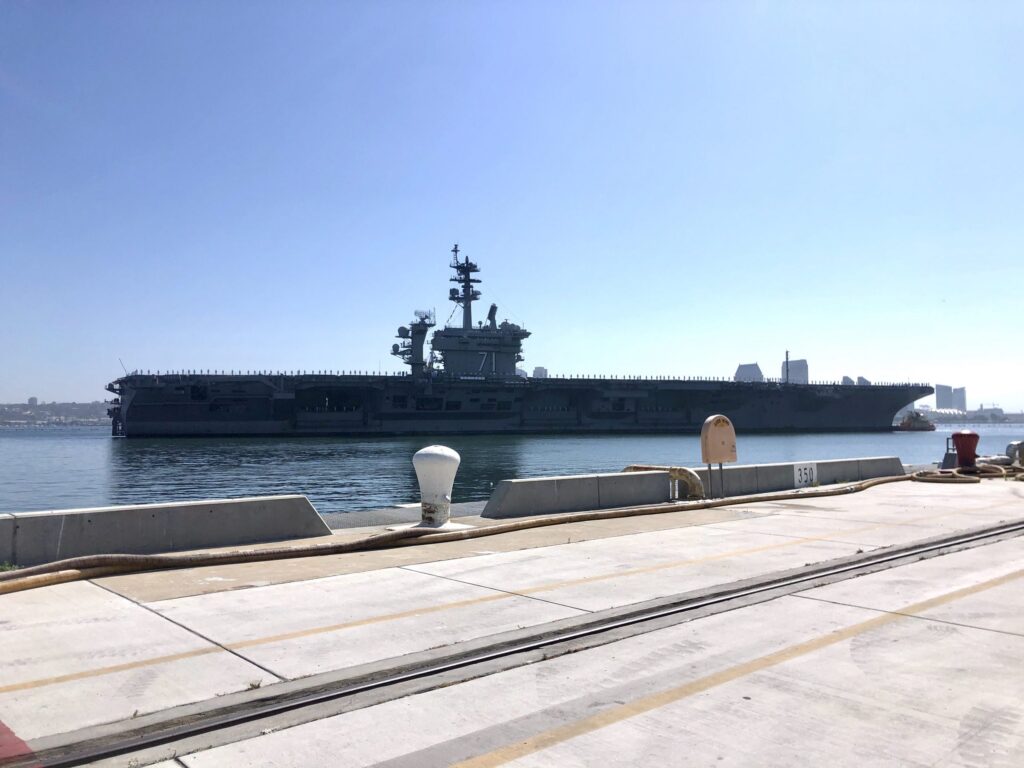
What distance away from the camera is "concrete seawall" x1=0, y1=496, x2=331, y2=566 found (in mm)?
6797

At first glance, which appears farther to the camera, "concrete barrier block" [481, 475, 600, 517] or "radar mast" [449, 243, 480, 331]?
"radar mast" [449, 243, 480, 331]

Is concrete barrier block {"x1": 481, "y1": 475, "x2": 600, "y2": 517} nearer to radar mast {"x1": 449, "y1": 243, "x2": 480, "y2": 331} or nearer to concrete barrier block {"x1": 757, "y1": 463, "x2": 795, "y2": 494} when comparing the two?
concrete barrier block {"x1": 757, "y1": 463, "x2": 795, "y2": 494}

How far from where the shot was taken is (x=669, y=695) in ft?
12.3

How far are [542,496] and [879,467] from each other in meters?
9.71

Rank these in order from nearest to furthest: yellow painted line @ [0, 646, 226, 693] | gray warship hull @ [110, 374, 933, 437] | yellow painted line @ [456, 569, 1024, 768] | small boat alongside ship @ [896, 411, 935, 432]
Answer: yellow painted line @ [456, 569, 1024, 768], yellow painted line @ [0, 646, 226, 693], gray warship hull @ [110, 374, 933, 437], small boat alongside ship @ [896, 411, 935, 432]

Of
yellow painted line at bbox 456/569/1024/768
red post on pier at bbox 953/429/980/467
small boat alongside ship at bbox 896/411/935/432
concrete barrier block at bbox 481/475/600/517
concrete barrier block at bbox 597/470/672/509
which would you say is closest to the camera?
yellow painted line at bbox 456/569/1024/768

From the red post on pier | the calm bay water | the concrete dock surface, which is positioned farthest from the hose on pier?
the calm bay water

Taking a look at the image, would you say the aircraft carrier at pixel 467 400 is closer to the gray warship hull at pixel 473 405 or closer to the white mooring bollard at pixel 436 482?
the gray warship hull at pixel 473 405

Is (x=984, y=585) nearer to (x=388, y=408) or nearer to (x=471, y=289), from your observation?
(x=388, y=408)

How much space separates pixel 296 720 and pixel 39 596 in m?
3.31

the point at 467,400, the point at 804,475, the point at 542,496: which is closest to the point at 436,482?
the point at 542,496

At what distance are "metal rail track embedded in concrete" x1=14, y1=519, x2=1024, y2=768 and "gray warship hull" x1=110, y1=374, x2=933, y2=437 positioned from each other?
5531 cm

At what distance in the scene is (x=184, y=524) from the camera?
303 inches

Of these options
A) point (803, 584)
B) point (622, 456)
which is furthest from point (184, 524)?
point (622, 456)
